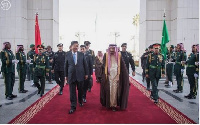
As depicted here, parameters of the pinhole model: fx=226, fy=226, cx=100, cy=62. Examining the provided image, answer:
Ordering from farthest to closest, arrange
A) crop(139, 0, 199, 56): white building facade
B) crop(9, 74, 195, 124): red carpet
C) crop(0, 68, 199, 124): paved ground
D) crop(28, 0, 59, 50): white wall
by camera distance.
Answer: crop(28, 0, 59, 50): white wall
crop(139, 0, 199, 56): white building facade
crop(0, 68, 199, 124): paved ground
crop(9, 74, 195, 124): red carpet

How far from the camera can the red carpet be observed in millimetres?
4773

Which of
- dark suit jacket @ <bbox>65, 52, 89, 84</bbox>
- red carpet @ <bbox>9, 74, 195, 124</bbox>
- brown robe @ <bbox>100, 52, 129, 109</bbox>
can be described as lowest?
red carpet @ <bbox>9, 74, 195, 124</bbox>

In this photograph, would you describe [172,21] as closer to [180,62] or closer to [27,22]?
[180,62]

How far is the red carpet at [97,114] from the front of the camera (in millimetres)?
4773

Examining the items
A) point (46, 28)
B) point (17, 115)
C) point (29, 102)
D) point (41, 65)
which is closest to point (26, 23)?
point (46, 28)

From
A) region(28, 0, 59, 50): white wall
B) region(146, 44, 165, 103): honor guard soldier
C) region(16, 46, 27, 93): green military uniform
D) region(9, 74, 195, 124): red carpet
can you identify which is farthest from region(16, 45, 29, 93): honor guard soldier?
region(28, 0, 59, 50): white wall

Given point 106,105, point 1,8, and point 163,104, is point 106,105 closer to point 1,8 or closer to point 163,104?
point 163,104

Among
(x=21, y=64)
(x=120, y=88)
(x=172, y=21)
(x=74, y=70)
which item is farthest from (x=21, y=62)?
(x=172, y=21)

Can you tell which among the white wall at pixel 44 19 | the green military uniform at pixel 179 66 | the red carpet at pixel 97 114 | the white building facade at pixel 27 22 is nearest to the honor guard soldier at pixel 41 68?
the red carpet at pixel 97 114

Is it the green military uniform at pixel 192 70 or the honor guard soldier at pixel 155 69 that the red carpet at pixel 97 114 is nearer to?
the honor guard soldier at pixel 155 69

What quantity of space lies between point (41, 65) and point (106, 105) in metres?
3.00

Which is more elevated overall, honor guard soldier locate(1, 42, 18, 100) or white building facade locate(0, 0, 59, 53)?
white building facade locate(0, 0, 59, 53)

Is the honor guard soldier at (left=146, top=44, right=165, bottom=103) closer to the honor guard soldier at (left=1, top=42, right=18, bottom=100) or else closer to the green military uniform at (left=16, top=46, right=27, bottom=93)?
the honor guard soldier at (left=1, top=42, right=18, bottom=100)

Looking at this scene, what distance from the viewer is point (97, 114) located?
210 inches
